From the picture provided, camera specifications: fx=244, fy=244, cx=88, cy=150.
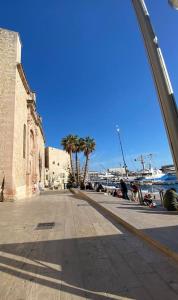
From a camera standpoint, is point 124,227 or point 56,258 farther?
point 124,227

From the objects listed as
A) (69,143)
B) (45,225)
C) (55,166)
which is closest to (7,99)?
(45,225)

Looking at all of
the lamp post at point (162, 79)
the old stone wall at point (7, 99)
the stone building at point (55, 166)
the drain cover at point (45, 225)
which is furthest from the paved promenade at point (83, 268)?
the stone building at point (55, 166)

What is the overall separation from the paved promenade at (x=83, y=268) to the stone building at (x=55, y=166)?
6173cm

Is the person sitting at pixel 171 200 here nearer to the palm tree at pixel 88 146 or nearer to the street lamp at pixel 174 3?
the street lamp at pixel 174 3

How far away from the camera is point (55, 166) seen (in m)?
72.7

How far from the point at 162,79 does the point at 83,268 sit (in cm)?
344

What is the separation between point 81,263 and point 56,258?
0.62 meters

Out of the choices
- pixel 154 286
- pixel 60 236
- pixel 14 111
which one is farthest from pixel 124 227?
pixel 14 111

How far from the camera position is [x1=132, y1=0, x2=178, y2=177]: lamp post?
328 cm

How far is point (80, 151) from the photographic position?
49.5 metres

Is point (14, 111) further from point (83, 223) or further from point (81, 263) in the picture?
point (81, 263)

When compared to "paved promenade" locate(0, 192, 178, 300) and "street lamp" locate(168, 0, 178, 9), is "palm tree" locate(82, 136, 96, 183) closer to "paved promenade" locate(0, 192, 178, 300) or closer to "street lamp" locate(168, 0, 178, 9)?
"paved promenade" locate(0, 192, 178, 300)

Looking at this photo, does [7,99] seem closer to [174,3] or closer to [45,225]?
[45,225]

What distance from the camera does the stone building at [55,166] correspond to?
69625 mm
